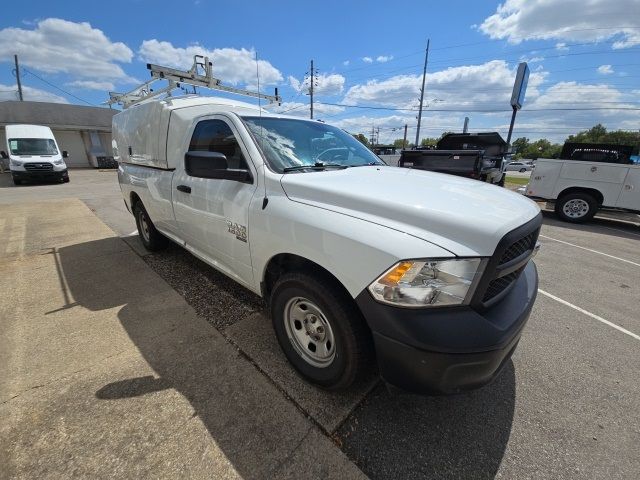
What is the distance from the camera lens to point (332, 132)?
3.32 metres

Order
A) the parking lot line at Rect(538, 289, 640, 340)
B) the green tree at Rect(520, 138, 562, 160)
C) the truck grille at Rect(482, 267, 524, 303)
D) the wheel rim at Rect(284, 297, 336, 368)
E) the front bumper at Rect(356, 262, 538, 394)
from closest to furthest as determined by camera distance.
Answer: the front bumper at Rect(356, 262, 538, 394), the truck grille at Rect(482, 267, 524, 303), the wheel rim at Rect(284, 297, 336, 368), the parking lot line at Rect(538, 289, 640, 340), the green tree at Rect(520, 138, 562, 160)

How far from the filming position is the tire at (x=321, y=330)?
1831mm

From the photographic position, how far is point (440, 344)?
1.48m

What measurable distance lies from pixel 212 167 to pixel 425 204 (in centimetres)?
149

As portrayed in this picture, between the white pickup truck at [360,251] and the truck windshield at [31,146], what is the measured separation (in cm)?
1748

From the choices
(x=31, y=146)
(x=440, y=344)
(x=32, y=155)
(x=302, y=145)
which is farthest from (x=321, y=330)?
(x=31, y=146)

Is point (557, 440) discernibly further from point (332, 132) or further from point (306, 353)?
point (332, 132)

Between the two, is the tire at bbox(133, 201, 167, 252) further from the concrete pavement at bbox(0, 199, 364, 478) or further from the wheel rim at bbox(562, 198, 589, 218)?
the wheel rim at bbox(562, 198, 589, 218)

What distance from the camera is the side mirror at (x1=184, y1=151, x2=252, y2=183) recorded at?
2.23 m

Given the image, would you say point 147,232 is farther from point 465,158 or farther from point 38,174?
point 38,174

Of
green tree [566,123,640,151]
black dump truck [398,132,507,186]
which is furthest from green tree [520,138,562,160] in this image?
black dump truck [398,132,507,186]

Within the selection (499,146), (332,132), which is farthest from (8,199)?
(499,146)

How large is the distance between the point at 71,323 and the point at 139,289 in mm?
775

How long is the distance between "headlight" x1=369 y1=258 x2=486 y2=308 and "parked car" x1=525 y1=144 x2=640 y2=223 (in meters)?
9.62
